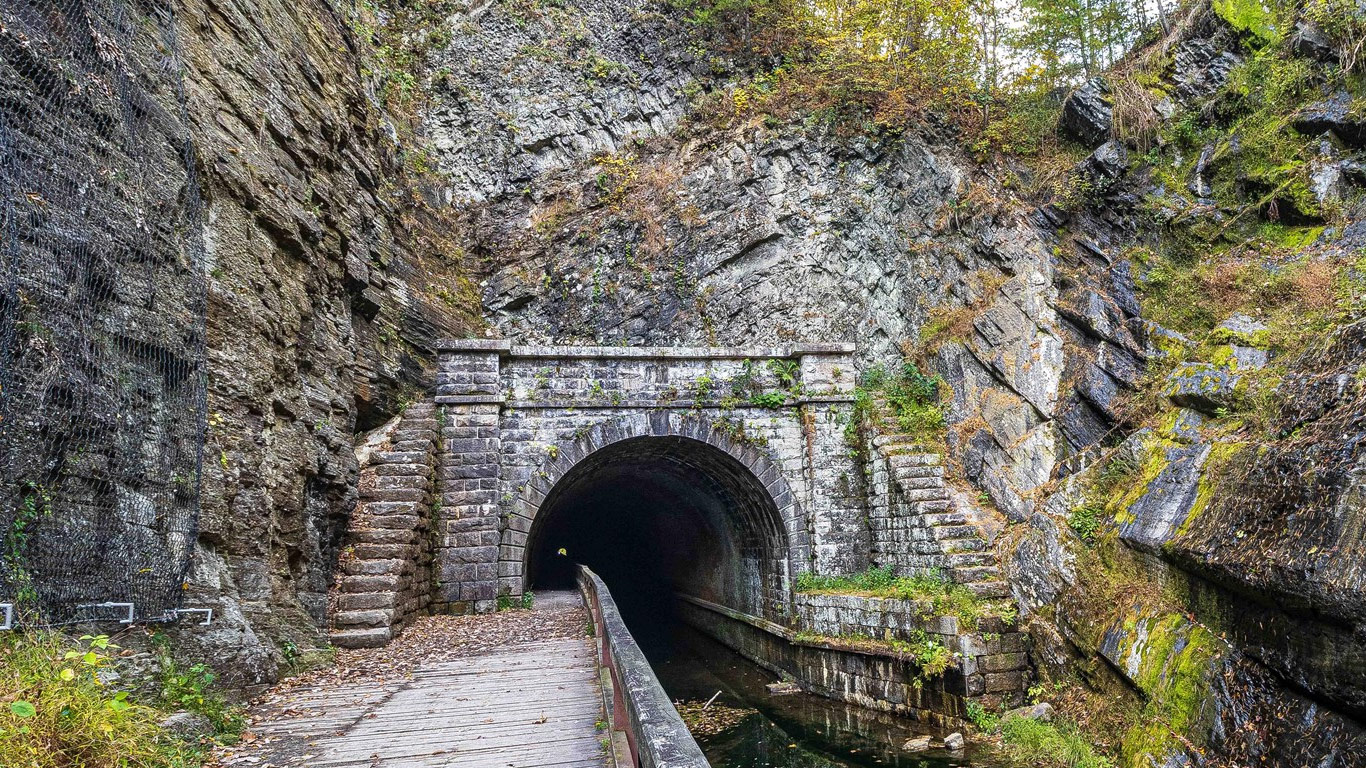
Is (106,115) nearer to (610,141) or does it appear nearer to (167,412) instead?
(167,412)

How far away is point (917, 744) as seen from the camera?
8695 millimetres

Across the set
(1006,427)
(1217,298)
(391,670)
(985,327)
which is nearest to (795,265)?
(985,327)

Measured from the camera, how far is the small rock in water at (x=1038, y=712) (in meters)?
8.38

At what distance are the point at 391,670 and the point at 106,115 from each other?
18.7ft

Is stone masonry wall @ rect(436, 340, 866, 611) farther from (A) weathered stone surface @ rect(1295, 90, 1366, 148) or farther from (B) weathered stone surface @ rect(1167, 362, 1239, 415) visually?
(A) weathered stone surface @ rect(1295, 90, 1366, 148)

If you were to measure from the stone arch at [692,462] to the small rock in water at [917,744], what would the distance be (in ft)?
14.1

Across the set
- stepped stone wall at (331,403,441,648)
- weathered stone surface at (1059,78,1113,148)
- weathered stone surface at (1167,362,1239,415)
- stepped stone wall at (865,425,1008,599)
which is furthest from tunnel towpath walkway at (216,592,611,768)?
weathered stone surface at (1059,78,1113,148)

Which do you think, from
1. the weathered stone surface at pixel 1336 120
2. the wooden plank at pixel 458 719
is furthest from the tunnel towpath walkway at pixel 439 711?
the weathered stone surface at pixel 1336 120

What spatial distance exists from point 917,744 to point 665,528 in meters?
13.8

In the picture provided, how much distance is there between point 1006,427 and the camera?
1313 centimetres

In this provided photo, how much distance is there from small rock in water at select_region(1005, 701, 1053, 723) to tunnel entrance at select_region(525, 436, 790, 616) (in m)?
5.11

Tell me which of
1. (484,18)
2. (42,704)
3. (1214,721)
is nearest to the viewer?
(42,704)

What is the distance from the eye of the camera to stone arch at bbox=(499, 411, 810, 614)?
12.2 meters

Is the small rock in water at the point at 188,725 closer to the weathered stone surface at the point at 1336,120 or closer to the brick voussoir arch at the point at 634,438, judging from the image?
the brick voussoir arch at the point at 634,438
